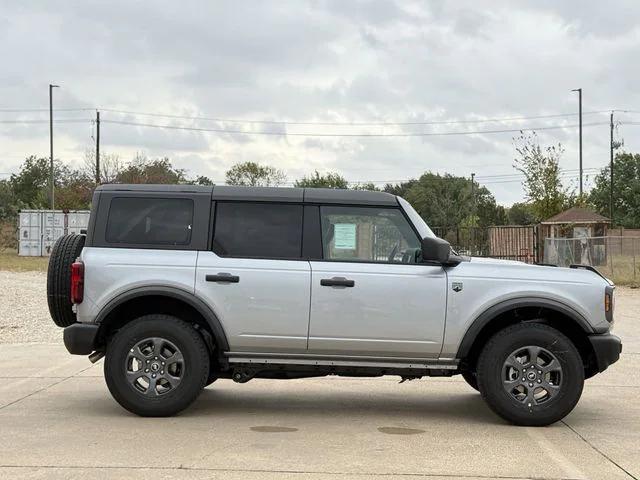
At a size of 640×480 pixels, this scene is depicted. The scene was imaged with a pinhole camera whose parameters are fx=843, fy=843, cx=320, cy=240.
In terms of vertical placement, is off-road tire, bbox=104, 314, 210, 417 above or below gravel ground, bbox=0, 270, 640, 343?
above

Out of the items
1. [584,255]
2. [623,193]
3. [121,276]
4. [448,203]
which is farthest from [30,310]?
[623,193]

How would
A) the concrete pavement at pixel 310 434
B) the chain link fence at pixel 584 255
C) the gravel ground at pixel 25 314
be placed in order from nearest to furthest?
1. the concrete pavement at pixel 310 434
2. the gravel ground at pixel 25 314
3. the chain link fence at pixel 584 255

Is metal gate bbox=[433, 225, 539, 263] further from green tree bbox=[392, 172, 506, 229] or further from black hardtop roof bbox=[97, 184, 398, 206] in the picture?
green tree bbox=[392, 172, 506, 229]

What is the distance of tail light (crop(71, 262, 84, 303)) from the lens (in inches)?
273

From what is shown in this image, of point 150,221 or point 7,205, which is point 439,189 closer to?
point 7,205

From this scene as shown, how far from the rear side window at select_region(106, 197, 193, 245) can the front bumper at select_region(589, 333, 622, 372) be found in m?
3.49

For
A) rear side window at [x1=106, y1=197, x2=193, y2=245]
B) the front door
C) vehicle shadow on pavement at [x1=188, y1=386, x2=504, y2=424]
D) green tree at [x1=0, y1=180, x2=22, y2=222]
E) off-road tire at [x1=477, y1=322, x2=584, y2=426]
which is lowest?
vehicle shadow on pavement at [x1=188, y1=386, x2=504, y2=424]

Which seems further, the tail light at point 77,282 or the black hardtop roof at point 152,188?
the black hardtop roof at point 152,188

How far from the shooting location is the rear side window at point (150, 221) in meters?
7.13

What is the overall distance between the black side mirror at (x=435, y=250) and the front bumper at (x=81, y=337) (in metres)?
2.78

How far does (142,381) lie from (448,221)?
6411 cm

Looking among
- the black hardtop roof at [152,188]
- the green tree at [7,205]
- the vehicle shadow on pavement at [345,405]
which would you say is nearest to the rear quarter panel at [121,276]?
the black hardtop roof at [152,188]

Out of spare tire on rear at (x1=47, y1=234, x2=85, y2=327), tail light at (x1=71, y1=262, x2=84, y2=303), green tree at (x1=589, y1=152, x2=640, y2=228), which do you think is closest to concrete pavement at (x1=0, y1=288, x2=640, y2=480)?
spare tire on rear at (x1=47, y1=234, x2=85, y2=327)

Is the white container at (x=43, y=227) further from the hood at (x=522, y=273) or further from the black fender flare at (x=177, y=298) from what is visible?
the hood at (x=522, y=273)
